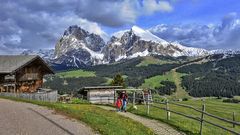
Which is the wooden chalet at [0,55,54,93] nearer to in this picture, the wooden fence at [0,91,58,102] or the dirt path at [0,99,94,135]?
the wooden fence at [0,91,58,102]

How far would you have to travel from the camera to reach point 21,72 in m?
73.4

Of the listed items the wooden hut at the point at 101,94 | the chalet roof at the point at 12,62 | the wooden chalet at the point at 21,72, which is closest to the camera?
the wooden hut at the point at 101,94

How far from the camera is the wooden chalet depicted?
69744mm

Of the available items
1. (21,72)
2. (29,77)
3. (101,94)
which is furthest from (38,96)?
(29,77)

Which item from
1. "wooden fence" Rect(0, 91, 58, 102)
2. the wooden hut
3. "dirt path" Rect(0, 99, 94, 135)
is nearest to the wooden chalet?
"wooden fence" Rect(0, 91, 58, 102)

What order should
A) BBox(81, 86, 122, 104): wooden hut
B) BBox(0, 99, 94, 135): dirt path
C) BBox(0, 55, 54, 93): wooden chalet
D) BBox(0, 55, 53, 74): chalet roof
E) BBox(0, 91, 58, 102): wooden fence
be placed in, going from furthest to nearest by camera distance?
1. BBox(0, 55, 54, 93): wooden chalet
2. BBox(0, 55, 53, 74): chalet roof
3. BBox(81, 86, 122, 104): wooden hut
4. BBox(0, 91, 58, 102): wooden fence
5. BBox(0, 99, 94, 135): dirt path

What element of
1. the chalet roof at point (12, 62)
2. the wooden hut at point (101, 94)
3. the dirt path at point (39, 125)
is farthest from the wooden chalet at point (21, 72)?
the dirt path at point (39, 125)

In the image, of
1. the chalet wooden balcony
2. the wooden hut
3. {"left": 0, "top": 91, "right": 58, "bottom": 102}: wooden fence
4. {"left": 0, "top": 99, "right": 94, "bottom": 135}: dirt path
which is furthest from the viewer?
the chalet wooden balcony

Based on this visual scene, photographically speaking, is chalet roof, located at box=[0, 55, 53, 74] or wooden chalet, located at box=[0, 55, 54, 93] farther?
wooden chalet, located at box=[0, 55, 54, 93]

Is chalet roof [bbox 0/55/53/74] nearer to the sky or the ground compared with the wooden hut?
nearer to the sky

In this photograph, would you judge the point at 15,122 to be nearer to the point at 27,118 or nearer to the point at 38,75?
the point at 27,118

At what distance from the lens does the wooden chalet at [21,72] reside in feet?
229

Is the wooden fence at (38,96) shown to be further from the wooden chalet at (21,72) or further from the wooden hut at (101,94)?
the wooden chalet at (21,72)

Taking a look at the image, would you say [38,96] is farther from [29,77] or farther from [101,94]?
[29,77]
